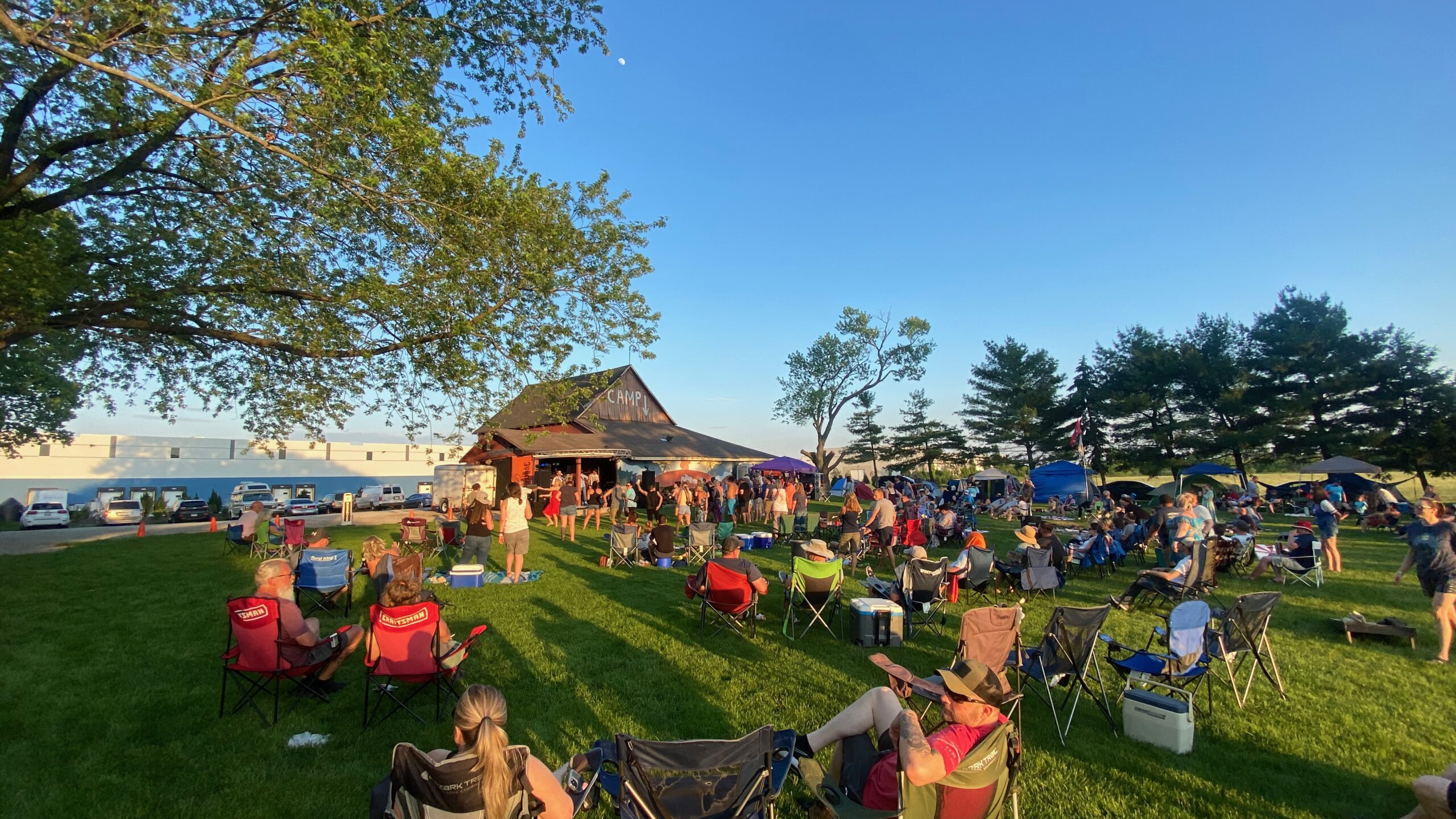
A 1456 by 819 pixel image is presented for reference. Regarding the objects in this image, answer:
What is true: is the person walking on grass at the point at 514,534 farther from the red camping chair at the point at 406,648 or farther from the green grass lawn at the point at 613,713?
the red camping chair at the point at 406,648

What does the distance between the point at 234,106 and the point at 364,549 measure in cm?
522

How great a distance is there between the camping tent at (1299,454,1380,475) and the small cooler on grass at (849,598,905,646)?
23314 millimetres

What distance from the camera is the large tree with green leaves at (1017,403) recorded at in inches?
1526

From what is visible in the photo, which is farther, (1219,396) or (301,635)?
(1219,396)

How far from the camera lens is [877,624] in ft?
21.1

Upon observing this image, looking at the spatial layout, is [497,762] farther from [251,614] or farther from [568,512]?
[568,512]

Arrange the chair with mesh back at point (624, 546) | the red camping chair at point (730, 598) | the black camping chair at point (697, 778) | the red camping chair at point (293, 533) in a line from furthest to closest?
the red camping chair at point (293, 533), the chair with mesh back at point (624, 546), the red camping chair at point (730, 598), the black camping chair at point (697, 778)

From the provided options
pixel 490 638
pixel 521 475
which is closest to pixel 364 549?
pixel 490 638

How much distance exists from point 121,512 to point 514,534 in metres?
27.7

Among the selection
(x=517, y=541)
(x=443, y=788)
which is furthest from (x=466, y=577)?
(x=443, y=788)

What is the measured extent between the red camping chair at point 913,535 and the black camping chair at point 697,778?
9.29 metres

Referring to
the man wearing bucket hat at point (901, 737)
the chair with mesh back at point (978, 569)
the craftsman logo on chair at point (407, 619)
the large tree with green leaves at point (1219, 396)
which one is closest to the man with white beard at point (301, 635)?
the craftsman logo on chair at point (407, 619)

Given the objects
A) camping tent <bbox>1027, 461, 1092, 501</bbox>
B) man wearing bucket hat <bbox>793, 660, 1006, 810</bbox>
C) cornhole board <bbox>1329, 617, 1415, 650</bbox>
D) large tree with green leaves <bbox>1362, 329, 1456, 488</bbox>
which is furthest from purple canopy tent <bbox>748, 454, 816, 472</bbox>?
large tree with green leaves <bbox>1362, 329, 1456, 488</bbox>

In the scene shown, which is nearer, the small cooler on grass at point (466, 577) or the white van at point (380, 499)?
the small cooler on grass at point (466, 577)
